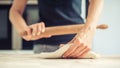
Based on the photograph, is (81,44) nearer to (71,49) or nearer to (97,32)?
(71,49)

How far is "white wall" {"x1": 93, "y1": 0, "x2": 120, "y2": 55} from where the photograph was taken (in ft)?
5.62

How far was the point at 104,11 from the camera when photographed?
1715 millimetres

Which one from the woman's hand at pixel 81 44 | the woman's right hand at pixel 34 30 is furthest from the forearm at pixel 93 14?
the woman's right hand at pixel 34 30

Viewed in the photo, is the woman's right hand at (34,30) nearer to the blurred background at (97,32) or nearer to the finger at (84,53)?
the finger at (84,53)

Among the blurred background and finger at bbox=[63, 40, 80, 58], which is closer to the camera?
Result: finger at bbox=[63, 40, 80, 58]

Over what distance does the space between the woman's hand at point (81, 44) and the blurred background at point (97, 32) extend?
3.35 feet

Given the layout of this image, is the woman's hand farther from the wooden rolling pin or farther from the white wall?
the white wall

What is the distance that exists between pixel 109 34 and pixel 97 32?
0.28ft

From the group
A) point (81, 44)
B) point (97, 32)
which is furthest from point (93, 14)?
point (97, 32)

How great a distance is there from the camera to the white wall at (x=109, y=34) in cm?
171

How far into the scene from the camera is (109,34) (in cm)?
172

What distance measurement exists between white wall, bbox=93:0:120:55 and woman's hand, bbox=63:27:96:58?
1061mm

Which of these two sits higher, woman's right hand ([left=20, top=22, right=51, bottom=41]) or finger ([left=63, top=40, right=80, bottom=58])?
woman's right hand ([left=20, top=22, right=51, bottom=41])

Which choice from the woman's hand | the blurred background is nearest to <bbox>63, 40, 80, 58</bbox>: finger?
the woman's hand
